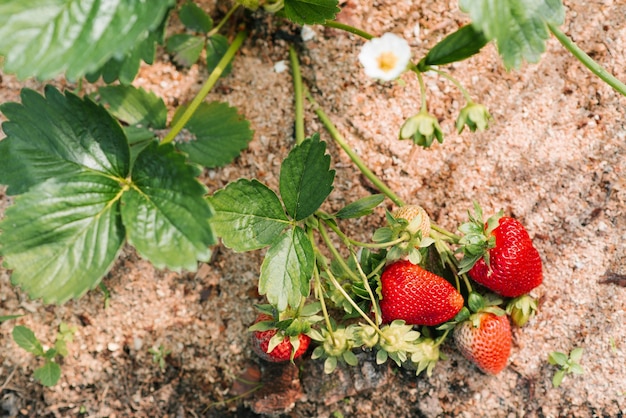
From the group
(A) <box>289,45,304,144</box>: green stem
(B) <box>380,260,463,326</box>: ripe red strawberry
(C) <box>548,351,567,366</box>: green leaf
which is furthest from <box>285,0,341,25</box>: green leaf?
(C) <box>548,351,567,366</box>: green leaf

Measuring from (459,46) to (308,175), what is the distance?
36 cm

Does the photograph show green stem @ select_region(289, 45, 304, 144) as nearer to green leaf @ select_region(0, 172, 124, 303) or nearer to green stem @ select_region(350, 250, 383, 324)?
green stem @ select_region(350, 250, 383, 324)

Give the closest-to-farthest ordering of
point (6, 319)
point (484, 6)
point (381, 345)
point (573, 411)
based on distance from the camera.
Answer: point (484, 6) < point (381, 345) < point (573, 411) < point (6, 319)

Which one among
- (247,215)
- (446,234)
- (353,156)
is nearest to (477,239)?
(446,234)

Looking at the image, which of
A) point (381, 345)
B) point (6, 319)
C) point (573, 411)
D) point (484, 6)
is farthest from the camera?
point (6, 319)

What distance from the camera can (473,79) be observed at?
1.49 meters

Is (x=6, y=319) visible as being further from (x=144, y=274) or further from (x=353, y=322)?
→ (x=353, y=322)

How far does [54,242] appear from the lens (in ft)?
3.84

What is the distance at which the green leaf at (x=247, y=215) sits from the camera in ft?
4.18

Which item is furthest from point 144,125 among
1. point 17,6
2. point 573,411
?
point 573,411

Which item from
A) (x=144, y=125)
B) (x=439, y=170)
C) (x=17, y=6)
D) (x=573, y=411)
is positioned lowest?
(x=573, y=411)

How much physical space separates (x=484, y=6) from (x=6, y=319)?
126cm

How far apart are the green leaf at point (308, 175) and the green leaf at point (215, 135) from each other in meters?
0.27

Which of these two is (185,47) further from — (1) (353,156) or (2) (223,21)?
(1) (353,156)
